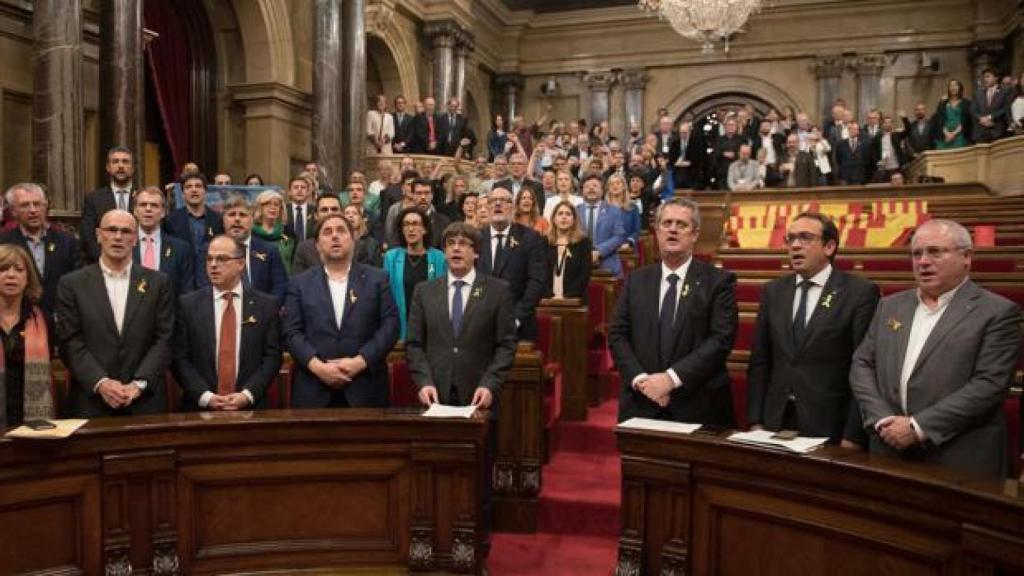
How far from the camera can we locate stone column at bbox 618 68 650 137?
14422 mm

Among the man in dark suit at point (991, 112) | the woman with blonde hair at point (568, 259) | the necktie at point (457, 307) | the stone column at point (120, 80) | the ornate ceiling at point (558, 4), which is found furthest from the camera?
the ornate ceiling at point (558, 4)

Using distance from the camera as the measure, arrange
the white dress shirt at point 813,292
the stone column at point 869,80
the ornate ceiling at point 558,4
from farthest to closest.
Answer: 1. the ornate ceiling at point 558,4
2. the stone column at point 869,80
3. the white dress shirt at point 813,292

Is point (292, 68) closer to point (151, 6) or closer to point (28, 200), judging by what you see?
point (151, 6)

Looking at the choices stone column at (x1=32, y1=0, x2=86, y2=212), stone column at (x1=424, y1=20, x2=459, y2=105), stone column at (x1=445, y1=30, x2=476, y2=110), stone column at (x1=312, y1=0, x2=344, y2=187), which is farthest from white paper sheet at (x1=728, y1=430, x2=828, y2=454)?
stone column at (x1=445, y1=30, x2=476, y2=110)

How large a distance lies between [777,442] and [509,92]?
1359cm

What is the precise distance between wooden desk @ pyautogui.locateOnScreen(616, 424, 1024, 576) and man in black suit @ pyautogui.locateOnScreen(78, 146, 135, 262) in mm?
2738

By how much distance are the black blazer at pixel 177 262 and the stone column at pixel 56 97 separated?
90.0 inches

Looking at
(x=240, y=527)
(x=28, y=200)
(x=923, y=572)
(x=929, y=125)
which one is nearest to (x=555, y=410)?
(x=240, y=527)

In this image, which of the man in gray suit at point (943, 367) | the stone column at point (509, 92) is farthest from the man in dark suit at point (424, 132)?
the man in gray suit at point (943, 367)

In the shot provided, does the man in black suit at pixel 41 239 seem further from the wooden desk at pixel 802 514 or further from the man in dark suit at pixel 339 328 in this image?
the wooden desk at pixel 802 514

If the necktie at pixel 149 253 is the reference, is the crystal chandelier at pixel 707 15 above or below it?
above

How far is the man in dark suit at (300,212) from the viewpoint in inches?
183

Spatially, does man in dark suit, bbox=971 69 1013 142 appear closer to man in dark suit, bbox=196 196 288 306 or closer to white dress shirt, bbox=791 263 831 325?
white dress shirt, bbox=791 263 831 325

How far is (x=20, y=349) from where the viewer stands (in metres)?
2.30
